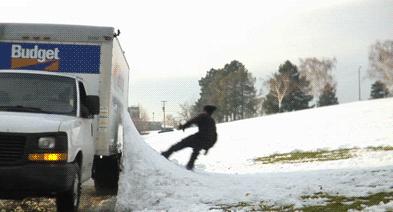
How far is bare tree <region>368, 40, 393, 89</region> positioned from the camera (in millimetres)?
60250

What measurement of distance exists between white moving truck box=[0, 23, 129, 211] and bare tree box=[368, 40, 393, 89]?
170ft

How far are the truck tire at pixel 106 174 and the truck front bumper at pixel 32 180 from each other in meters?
3.91

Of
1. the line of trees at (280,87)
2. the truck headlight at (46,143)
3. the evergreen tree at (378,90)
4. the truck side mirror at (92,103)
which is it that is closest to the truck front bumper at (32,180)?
the truck headlight at (46,143)

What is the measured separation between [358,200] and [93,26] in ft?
17.1

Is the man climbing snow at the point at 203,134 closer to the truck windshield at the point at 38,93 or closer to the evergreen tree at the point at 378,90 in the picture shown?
the truck windshield at the point at 38,93

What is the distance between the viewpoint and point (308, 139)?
96.6 feet

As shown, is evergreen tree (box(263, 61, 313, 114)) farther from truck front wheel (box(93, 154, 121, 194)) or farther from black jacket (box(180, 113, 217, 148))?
truck front wheel (box(93, 154, 121, 194))

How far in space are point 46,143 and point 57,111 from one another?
3.29ft

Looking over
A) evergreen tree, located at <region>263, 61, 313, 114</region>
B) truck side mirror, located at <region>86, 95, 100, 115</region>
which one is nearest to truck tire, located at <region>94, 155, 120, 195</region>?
truck side mirror, located at <region>86, 95, 100, 115</region>

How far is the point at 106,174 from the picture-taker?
10500 millimetres

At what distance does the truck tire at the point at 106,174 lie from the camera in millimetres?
10469

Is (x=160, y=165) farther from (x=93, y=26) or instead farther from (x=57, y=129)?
(x=57, y=129)

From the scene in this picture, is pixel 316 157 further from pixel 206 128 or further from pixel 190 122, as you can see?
pixel 190 122

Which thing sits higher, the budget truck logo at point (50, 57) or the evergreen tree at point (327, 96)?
the evergreen tree at point (327, 96)
